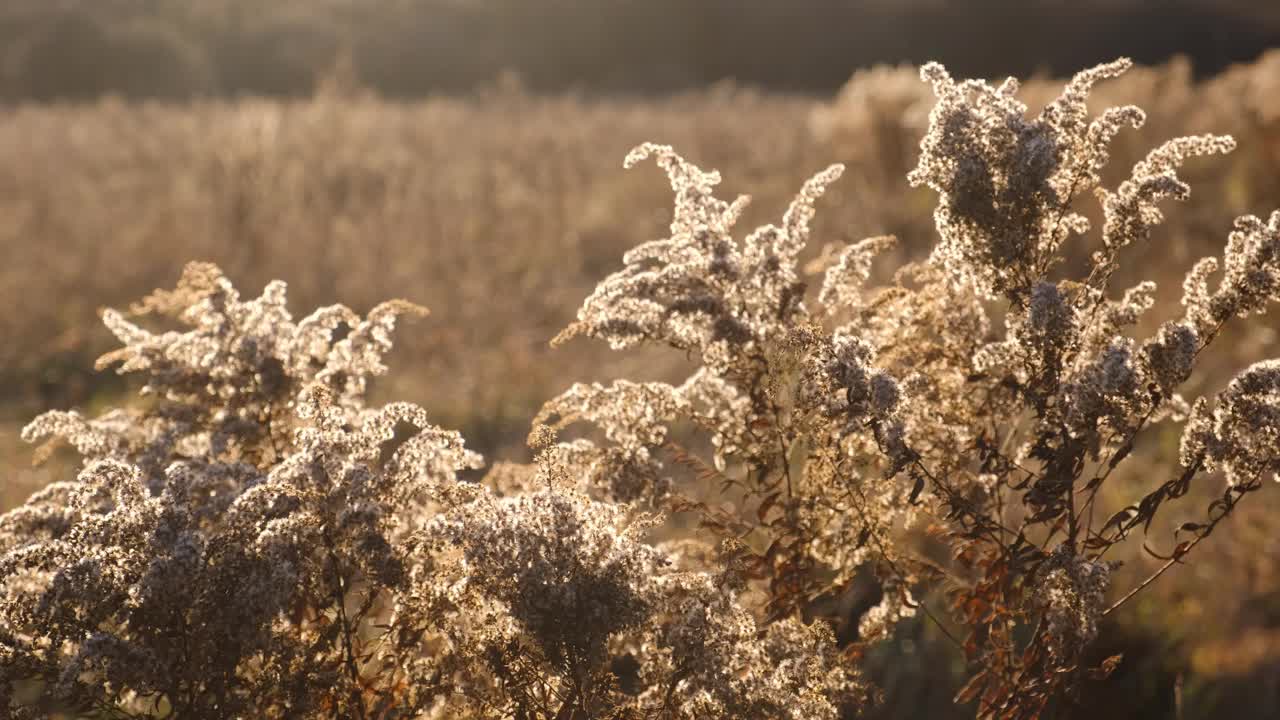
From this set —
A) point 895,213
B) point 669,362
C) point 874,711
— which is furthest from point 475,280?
point 874,711

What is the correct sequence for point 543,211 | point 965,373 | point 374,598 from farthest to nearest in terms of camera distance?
point 543,211
point 965,373
point 374,598

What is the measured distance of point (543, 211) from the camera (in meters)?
15.2

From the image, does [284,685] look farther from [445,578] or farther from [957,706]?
[957,706]

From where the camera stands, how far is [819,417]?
2984mm

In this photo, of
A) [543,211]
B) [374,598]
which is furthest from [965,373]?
[543,211]

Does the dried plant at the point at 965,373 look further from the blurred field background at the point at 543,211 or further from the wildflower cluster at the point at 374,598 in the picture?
the blurred field background at the point at 543,211

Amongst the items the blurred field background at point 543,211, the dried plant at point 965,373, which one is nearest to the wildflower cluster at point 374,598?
the dried plant at point 965,373

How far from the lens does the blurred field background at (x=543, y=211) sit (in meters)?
5.99

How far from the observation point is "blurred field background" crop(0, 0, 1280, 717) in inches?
236

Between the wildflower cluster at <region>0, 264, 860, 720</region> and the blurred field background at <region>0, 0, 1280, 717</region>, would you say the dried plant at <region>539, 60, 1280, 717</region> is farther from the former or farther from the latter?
the blurred field background at <region>0, 0, 1280, 717</region>

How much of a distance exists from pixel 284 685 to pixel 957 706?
3641 mm

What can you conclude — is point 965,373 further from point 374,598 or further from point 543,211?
point 543,211

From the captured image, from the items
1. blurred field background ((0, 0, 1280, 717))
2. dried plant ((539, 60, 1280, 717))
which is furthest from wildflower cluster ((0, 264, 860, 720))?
blurred field background ((0, 0, 1280, 717))

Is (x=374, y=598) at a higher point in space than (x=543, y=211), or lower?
lower
